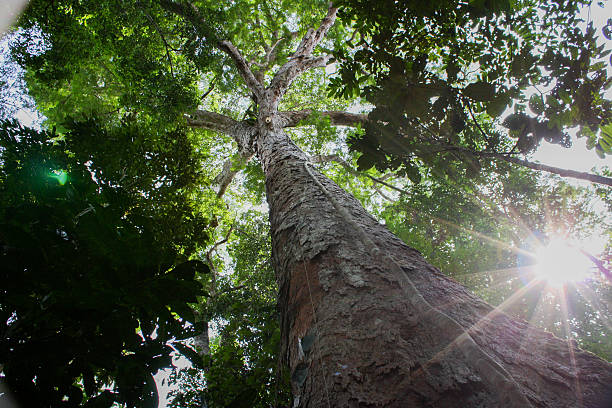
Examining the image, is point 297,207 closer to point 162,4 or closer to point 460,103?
point 460,103

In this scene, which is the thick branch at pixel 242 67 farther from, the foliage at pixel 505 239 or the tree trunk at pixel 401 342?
the tree trunk at pixel 401 342

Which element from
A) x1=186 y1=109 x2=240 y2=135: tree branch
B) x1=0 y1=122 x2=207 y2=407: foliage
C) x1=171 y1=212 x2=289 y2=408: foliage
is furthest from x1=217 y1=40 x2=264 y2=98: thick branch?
x1=0 y1=122 x2=207 y2=407: foliage

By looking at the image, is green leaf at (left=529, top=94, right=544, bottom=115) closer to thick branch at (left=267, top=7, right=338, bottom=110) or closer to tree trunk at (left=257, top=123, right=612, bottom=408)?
tree trunk at (left=257, top=123, right=612, bottom=408)

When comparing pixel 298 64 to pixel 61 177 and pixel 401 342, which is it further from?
pixel 401 342

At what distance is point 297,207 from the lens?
69.7 inches

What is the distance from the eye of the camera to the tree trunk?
67 cm

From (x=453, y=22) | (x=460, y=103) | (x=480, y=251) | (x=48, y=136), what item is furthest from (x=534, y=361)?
(x=480, y=251)

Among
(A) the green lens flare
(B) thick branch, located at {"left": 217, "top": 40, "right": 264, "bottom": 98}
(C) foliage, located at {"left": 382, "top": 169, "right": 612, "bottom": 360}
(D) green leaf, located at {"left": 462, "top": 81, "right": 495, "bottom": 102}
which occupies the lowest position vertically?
(A) the green lens flare

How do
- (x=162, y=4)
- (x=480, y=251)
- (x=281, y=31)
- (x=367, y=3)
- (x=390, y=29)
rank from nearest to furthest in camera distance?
(x=367, y=3)
(x=390, y=29)
(x=162, y=4)
(x=480, y=251)
(x=281, y=31)

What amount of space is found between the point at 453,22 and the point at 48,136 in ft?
12.0

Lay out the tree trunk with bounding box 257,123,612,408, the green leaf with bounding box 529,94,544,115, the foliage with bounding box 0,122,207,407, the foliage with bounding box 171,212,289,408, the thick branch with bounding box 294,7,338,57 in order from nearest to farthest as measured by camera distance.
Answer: the tree trunk with bounding box 257,123,612,408
the foliage with bounding box 0,122,207,407
the foliage with bounding box 171,212,289,408
the green leaf with bounding box 529,94,544,115
the thick branch with bounding box 294,7,338,57

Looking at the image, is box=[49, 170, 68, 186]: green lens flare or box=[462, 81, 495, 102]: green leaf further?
box=[462, 81, 495, 102]: green leaf

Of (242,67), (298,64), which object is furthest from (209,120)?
(298,64)

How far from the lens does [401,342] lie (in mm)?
801
